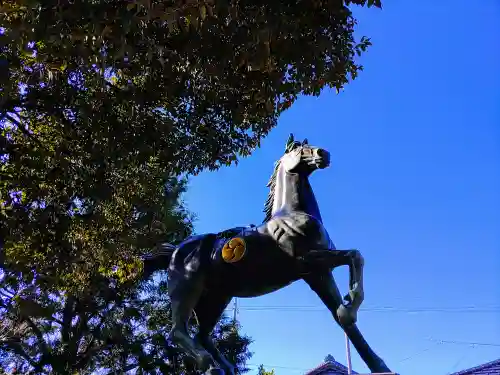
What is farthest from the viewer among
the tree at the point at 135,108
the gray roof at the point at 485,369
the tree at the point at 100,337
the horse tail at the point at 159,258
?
the tree at the point at 100,337

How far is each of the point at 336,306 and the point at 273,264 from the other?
683 millimetres

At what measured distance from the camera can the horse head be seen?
181 inches

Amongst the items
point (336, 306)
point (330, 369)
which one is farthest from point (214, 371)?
point (330, 369)

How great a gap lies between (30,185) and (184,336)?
121 inches

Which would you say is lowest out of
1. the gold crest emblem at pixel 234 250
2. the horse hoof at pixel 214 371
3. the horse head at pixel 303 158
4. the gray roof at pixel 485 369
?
the horse hoof at pixel 214 371

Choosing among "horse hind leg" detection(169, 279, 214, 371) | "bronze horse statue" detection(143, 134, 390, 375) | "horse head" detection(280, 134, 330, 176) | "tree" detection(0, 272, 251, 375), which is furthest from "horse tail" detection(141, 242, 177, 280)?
"tree" detection(0, 272, 251, 375)

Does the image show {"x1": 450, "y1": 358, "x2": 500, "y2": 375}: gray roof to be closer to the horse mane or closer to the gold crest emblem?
the horse mane

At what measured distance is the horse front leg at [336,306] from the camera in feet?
13.4

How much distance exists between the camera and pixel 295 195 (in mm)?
4695

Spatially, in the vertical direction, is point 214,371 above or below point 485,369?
below

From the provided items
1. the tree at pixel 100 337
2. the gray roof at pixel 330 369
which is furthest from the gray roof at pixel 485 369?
the tree at pixel 100 337

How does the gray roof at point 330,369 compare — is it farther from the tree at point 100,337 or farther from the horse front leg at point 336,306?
the tree at point 100,337

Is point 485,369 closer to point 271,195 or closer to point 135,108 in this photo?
point 271,195

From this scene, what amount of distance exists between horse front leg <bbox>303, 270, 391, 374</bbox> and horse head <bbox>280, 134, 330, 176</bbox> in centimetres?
101
